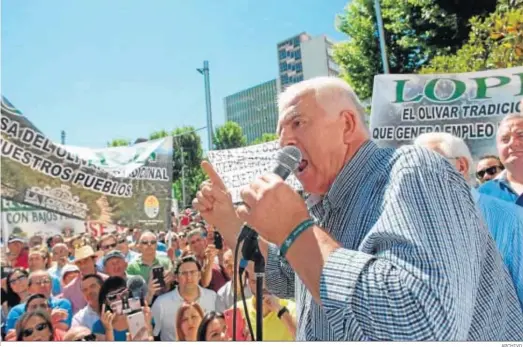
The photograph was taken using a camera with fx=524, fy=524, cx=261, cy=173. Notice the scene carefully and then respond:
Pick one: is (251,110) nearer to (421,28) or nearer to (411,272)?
(421,28)

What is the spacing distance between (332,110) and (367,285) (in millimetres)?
338

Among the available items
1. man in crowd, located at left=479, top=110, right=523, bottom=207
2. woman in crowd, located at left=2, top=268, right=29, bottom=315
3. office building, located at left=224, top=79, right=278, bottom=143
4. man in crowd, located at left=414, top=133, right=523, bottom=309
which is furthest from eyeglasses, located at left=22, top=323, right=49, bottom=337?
office building, located at left=224, top=79, right=278, bottom=143

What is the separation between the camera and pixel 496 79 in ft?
9.90

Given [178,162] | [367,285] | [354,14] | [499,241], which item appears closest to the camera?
[367,285]

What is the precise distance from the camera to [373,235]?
28.1 inches

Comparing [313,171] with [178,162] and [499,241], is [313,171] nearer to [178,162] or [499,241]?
[499,241]

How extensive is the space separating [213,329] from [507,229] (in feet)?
4.95

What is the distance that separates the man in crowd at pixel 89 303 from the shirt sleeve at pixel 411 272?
2.21 m

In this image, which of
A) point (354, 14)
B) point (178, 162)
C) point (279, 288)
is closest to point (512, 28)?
point (279, 288)

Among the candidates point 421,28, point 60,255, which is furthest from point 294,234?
point 421,28

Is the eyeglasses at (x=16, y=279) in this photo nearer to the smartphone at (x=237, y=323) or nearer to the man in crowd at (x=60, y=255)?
the man in crowd at (x=60, y=255)

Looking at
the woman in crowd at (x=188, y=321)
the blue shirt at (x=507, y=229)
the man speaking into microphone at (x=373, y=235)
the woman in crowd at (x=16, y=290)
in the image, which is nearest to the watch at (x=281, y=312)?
the woman in crowd at (x=188, y=321)

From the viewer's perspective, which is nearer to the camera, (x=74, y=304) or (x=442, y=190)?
(x=442, y=190)

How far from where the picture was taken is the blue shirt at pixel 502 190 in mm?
1792
